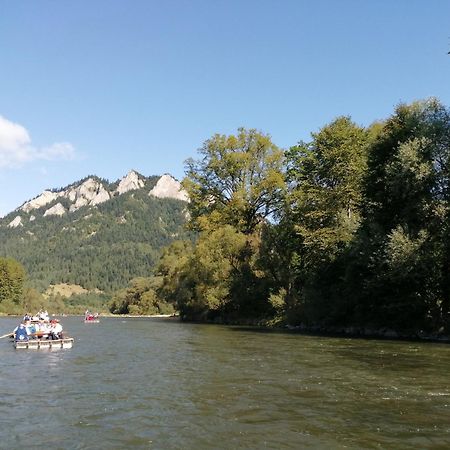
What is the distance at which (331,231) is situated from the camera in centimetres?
4678

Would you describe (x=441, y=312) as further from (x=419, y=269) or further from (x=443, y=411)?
(x=443, y=411)

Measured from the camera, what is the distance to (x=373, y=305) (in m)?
42.2

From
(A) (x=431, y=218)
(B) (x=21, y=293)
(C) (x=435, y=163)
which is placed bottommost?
(B) (x=21, y=293)

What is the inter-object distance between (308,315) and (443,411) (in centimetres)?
3471

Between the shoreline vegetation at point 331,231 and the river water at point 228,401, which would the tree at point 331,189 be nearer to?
the shoreline vegetation at point 331,231

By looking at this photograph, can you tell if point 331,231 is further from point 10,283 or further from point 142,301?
point 10,283

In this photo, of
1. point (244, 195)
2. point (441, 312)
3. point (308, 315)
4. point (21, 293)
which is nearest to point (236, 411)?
point (441, 312)

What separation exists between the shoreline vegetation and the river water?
34.9ft

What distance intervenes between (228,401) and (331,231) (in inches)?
1297

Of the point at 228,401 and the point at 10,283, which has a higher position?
the point at 10,283

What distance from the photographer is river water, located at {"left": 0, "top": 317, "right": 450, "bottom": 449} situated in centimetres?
1180

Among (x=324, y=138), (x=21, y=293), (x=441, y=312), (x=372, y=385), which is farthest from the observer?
(x=21, y=293)

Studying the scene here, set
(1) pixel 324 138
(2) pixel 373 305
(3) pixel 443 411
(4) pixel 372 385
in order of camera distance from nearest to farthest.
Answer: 1. (3) pixel 443 411
2. (4) pixel 372 385
3. (2) pixel 373 305
4. (1) pixel 324 138

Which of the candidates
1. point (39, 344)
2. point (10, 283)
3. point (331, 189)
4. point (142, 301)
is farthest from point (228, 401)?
point (10, 283)
